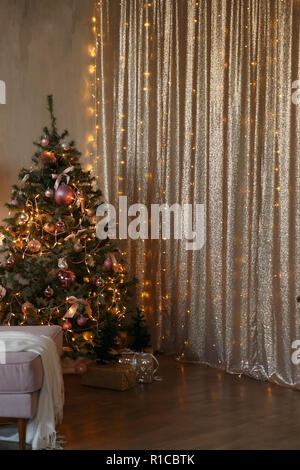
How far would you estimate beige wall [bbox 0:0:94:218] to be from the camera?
19.7ft

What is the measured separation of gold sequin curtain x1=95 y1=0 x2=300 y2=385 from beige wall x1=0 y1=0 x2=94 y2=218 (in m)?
0.22

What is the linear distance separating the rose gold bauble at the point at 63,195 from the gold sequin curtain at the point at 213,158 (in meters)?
1.13

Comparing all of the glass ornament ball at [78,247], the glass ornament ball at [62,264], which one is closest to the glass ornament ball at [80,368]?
the glass ornament ball at [62,264]

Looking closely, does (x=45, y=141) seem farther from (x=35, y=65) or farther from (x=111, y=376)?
(x=111, y=376)

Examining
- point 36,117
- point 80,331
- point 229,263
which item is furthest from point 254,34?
point 80,331

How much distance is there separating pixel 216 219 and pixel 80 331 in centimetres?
144

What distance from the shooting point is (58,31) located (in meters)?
6.02

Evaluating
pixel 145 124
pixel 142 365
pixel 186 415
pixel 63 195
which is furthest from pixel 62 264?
pixel 145 124

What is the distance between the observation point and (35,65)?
6016 mm

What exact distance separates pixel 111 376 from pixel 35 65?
3.09 meters

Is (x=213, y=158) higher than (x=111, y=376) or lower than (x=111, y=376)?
higher

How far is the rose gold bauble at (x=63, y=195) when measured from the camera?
4.89 metres

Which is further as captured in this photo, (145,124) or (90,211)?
(145,124)

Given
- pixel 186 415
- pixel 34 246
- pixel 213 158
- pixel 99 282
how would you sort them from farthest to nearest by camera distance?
pixel 213 158, pixel 99 282, pixel 34 246, pixel 186 415
